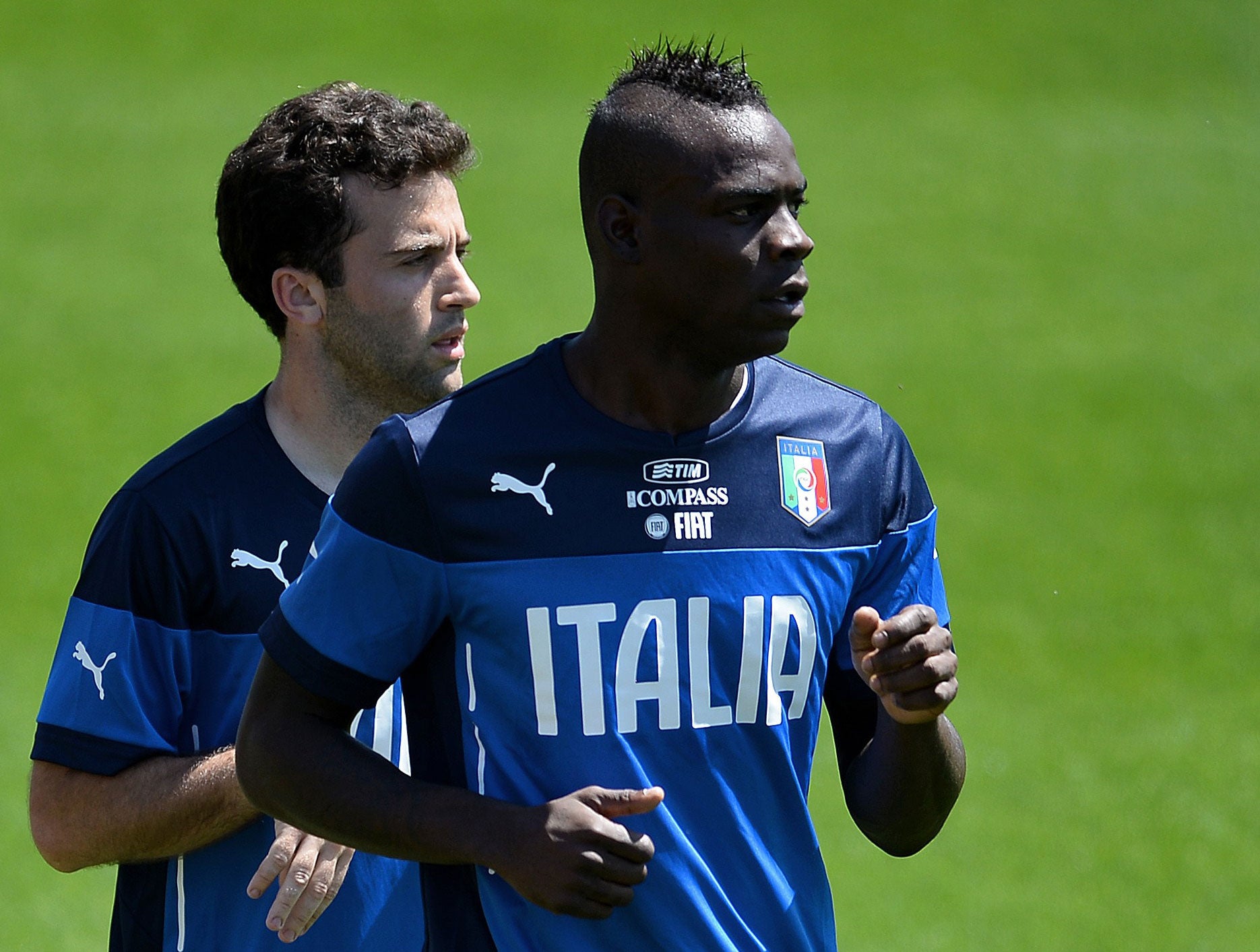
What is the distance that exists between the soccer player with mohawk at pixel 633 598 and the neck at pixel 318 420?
76 centimetres

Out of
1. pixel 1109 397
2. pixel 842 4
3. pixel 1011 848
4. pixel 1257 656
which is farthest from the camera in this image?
pixel 842 4

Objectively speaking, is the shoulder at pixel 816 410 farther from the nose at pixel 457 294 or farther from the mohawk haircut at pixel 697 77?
the nose at pixel 457 294

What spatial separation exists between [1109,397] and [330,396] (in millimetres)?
12915

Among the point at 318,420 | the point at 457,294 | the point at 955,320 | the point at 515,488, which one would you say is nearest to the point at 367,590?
the point at 515,488

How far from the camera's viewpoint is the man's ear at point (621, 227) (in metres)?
2.38

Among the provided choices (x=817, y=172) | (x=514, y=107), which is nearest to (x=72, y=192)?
(x=514, y=107)

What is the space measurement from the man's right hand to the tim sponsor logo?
44 cm

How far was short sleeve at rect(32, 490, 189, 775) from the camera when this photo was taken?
291 centimetres

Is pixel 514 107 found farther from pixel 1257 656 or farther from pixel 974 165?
pixel 1257 656

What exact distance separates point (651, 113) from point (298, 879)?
127 cm

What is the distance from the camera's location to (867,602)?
251 centimetres

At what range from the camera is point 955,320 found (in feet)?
53.8

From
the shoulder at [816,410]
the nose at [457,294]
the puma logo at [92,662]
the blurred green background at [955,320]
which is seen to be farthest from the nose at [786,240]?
the blurred green background at [955,320]

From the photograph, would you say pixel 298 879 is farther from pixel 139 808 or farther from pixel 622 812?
pixel 622 812
